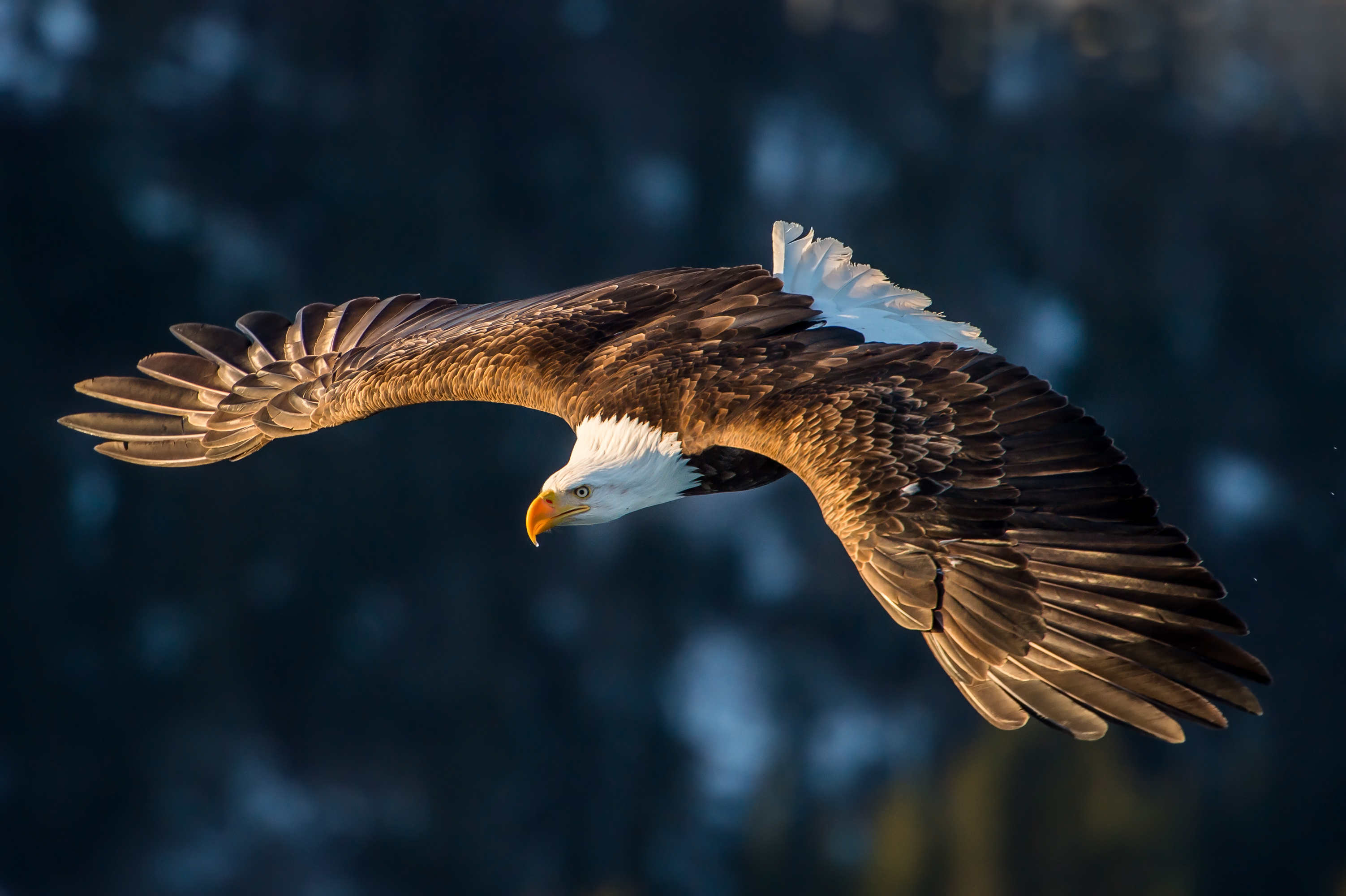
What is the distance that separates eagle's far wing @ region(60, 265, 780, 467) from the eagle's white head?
0.38 m

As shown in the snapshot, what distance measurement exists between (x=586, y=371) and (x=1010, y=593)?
2.85 meters

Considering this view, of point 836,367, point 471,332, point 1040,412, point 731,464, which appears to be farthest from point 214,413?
point 1040,412

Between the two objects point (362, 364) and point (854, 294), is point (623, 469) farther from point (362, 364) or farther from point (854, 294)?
point (362, 364)

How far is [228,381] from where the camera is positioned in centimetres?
884

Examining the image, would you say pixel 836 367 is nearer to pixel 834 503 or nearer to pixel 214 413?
pixel 834 503

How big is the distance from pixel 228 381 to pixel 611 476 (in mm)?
3693

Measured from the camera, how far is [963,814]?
27.0m

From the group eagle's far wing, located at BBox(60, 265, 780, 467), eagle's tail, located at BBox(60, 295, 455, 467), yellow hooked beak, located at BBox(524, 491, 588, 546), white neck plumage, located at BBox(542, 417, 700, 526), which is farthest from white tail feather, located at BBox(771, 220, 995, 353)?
eagle's tail, located at BBox(60, 295, 455, 467)

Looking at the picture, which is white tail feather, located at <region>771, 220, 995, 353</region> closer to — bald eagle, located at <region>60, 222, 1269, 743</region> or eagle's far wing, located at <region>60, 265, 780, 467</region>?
bald eagle, located at <region>60, 222, 1269, 743</region>

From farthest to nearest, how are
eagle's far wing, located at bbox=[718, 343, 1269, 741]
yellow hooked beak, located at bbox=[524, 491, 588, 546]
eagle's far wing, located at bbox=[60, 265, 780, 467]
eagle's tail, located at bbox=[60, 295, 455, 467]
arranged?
1. eagle's tail, located at bbox=[60, 295, 455, 467]
2. eagle's far wing, located at bbox=[60, 265, 780, 467]
3. yellow hooked beak, located at bbox=[524, 491, 588, 546]
4. eagle's far wing, located at bbox=[718, 343, 1269, 741]

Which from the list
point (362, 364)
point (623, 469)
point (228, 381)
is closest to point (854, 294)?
point (623, 469)

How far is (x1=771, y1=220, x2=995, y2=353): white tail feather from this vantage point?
7398 mm

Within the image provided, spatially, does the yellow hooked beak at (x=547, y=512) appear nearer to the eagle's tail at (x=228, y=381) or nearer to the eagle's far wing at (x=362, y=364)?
the eagle's far wing at (x=362, y=364)

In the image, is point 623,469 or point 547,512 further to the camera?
point 547,512
